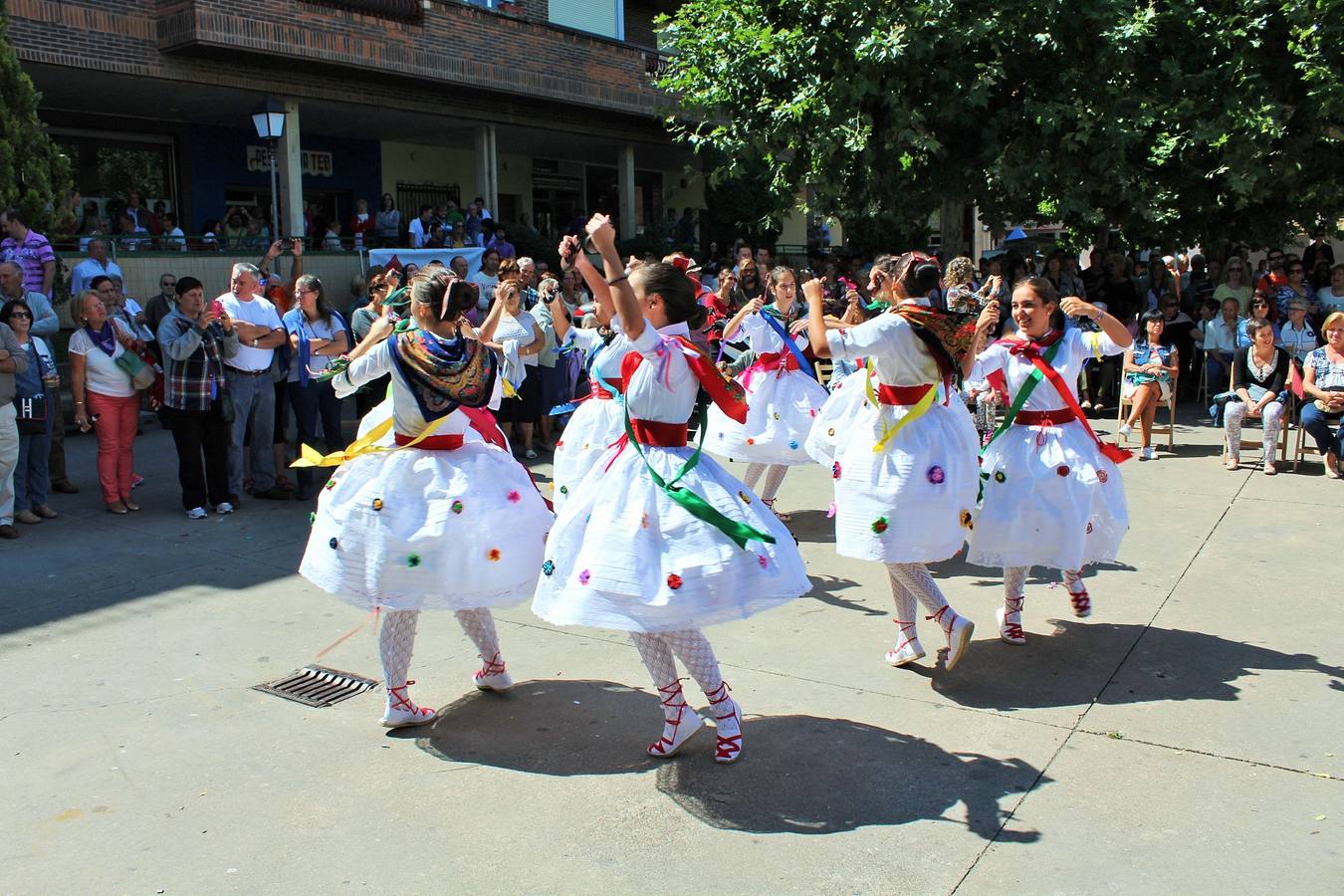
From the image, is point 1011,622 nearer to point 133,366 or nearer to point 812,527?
point 812,527

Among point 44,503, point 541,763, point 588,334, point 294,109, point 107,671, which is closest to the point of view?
point 541,763

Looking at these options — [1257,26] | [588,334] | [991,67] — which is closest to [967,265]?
[588,334]

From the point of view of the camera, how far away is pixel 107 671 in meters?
5.54

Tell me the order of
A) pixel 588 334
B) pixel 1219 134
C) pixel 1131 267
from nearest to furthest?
pixel 588 334, pixel 1219 134, pixel 1131 267

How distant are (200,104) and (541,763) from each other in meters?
17.2

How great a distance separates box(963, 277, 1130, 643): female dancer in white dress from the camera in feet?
17.6

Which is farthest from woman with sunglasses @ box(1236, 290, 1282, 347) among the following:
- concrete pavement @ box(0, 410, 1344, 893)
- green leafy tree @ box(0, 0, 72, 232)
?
green leafy tree @ box(0, 0, 72, 232)

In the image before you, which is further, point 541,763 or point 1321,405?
point 1321,405

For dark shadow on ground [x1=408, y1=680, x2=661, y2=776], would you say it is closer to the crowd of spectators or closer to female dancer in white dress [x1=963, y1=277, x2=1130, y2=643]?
female dancer in white dress [x1=963, y1=277, x2=1130, y2=643]

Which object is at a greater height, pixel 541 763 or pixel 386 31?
pixel 386 31

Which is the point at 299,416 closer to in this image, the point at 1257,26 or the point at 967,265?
the point at 967,265

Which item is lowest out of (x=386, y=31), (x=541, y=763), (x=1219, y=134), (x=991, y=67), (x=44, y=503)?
(x=541, y=763)

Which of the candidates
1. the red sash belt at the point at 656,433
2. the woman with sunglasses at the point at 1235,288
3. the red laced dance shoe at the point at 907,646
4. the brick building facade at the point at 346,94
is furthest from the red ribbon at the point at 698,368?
the brick building facade at the point at 346,94

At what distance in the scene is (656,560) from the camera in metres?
4.10
